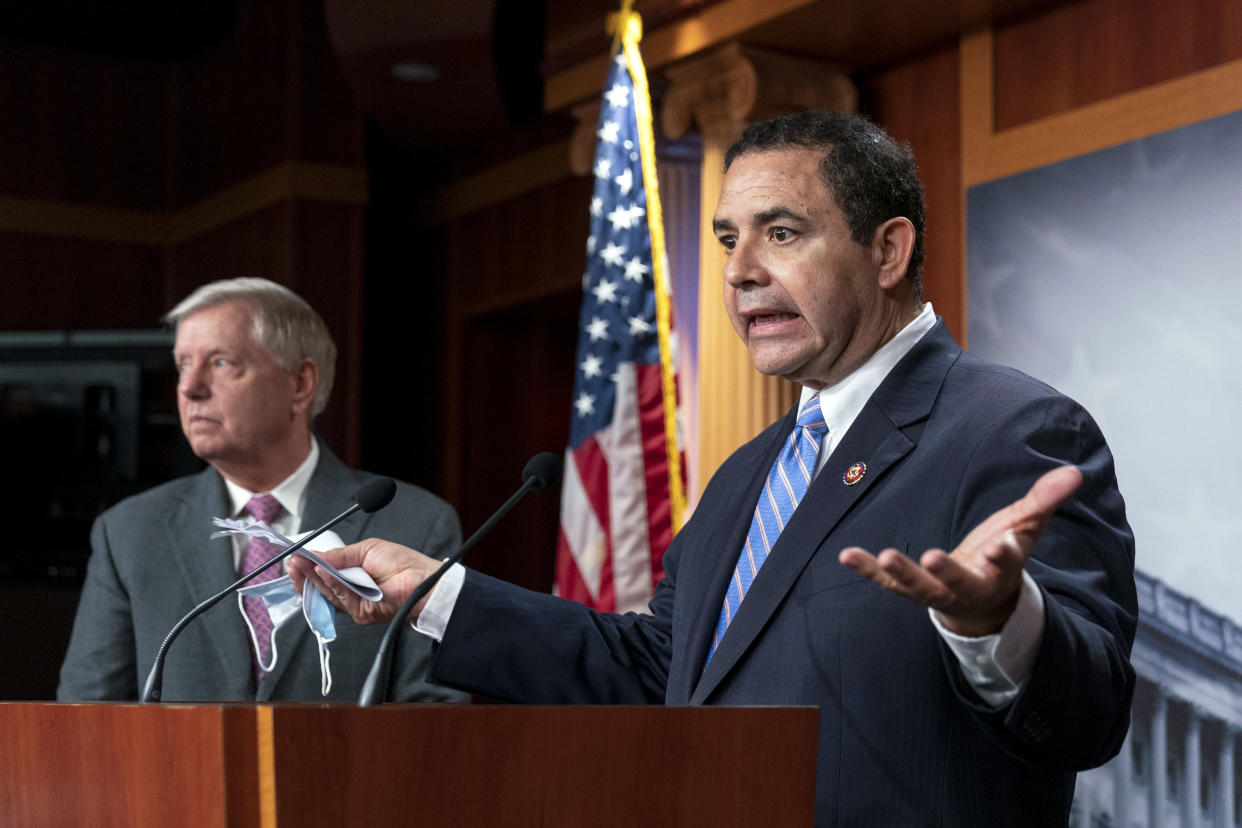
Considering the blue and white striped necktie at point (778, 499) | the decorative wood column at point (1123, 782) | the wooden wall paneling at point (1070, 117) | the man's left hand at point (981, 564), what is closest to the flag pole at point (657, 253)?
the wooden wall paneling at point (1070, 117)

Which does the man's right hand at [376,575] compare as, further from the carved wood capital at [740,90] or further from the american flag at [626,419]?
the carved wood capital at [740,90]

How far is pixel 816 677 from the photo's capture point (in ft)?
5.53

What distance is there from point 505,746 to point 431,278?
265 inches

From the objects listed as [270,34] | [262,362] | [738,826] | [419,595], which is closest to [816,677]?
[738,826]

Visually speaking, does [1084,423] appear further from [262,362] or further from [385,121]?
[385,121]

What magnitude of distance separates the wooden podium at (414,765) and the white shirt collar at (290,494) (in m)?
1.68

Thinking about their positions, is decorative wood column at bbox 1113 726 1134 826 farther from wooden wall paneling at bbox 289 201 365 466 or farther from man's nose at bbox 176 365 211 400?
wooden wall paneling at bbox 289 201 365 466

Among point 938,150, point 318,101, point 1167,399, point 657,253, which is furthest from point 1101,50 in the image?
point 318,101

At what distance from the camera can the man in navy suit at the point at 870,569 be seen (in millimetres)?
1446

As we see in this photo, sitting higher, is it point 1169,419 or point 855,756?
point 1169,419

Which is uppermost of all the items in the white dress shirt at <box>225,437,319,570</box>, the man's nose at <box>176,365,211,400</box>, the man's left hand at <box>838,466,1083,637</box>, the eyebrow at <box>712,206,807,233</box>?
the eyebrow at <box>712,206,807,233</box>

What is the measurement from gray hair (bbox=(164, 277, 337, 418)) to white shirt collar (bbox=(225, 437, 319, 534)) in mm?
174

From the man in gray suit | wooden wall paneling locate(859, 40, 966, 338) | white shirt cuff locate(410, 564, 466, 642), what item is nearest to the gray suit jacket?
the man in gray suit

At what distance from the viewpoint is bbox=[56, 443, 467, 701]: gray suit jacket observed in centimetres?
293
